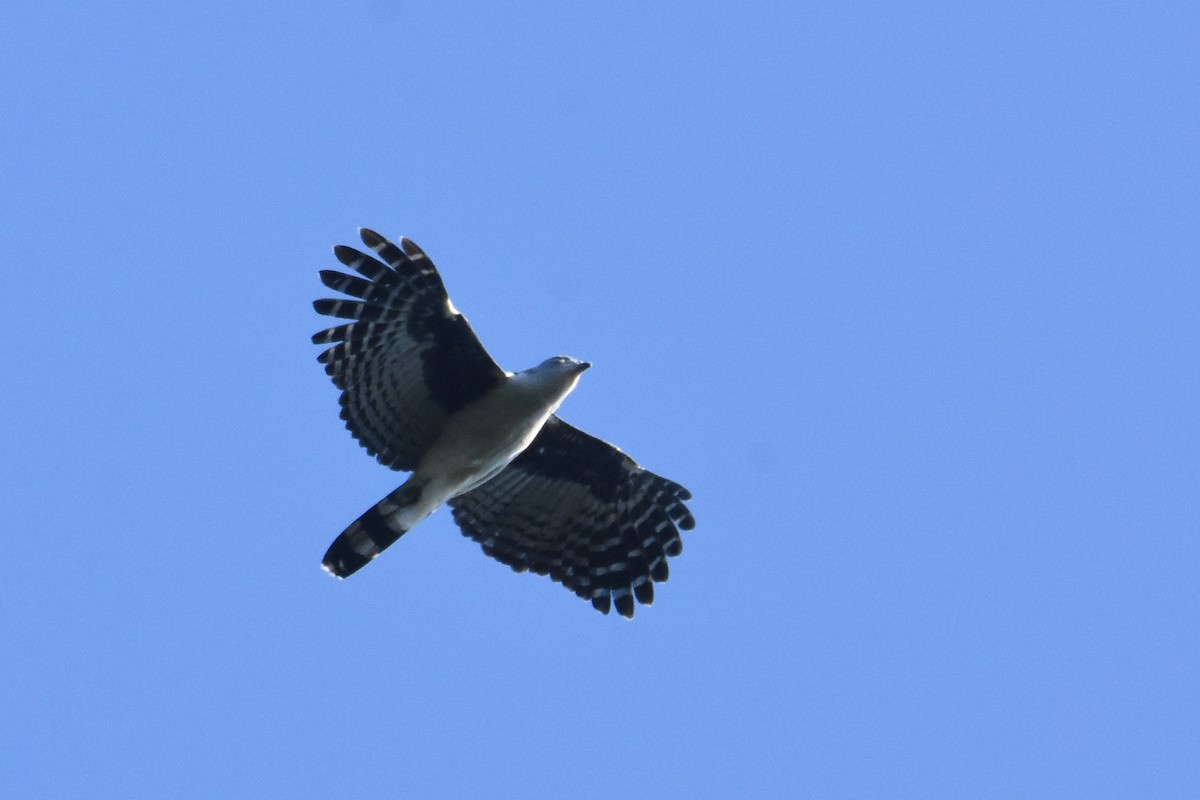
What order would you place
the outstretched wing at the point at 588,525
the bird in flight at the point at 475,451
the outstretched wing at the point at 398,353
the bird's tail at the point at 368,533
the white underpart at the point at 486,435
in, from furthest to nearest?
1. the outstretched wing at the point at 588,525
2. the bird's tail at the point at 368,533
3. the white underpart at the point at 486,435
4. the bird in flight at the point at 475,451
5. the outstretched wing at the point at 398,353

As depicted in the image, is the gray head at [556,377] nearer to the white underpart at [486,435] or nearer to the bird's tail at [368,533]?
the white underpart at [486,435]

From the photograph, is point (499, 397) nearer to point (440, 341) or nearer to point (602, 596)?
point (440, 341)

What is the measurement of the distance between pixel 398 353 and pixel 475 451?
1.12 metres

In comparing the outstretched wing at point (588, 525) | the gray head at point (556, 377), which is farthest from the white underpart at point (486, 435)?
the outstretched wing at point (588, 525)

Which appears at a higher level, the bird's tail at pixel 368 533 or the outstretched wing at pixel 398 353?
the outstretched wing at pixel 398 353

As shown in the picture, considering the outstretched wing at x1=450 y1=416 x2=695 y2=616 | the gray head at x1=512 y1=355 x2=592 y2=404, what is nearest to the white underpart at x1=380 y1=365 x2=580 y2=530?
the gray head at x1=512 y1=355 x2=592 y2=404

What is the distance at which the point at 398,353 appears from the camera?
1666 centimetres

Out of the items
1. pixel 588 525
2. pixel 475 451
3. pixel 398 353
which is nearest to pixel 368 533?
pixel 475 451

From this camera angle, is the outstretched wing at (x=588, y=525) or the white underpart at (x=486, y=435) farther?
the outstretched wing at (x=588, y=525)

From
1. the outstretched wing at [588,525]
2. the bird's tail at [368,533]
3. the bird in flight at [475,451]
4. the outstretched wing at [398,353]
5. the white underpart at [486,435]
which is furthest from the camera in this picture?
the outstretched wing at [588,525]

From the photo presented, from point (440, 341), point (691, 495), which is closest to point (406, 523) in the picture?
point (440, 341)

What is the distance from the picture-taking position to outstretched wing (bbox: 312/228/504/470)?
53.2ft

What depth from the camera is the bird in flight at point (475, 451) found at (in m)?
16.4

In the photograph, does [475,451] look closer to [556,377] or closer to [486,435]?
[486,435]
